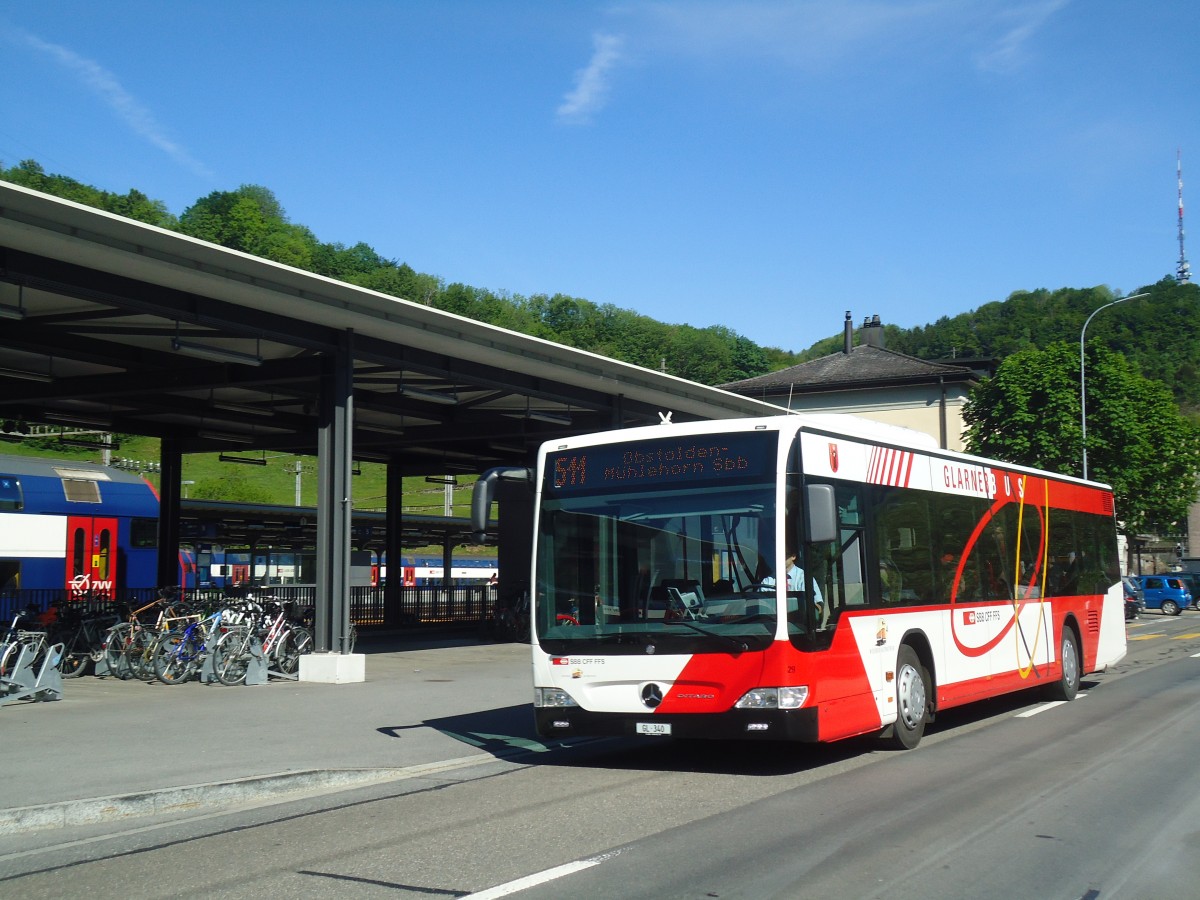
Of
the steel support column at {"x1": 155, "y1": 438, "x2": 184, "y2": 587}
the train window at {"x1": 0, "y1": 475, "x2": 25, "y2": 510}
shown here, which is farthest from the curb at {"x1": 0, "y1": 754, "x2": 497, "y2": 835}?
the train window at {"x1": 0, "y1": 475, "x2": 25, "y2": 510}

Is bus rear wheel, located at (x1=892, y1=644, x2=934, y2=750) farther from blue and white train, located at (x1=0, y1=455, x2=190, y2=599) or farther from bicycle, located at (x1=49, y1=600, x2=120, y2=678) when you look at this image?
blue and white train, located at (x1=0, y1=455, x2=190, y2=599)

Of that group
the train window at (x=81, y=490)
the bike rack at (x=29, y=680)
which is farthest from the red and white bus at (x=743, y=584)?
the train window at (x=81, y=490)

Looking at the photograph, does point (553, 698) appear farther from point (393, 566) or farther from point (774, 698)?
point (393, 566)

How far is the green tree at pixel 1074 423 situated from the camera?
43.0 m

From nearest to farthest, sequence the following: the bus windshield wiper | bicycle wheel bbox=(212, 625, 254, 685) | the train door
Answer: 1. the bus windshield wiper
2. bicycle wheel bbox=(212, 625, 254, 685)
3. the train door

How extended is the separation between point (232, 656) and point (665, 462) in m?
10.1

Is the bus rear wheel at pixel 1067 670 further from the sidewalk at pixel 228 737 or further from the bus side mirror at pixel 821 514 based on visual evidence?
the bus side mirror at pixel 821 514

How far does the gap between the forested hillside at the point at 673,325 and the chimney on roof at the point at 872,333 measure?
2740 cm

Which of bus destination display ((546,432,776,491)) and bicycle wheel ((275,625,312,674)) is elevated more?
bus destination display ((546,432,776,491))

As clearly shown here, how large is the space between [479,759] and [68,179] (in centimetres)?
8992

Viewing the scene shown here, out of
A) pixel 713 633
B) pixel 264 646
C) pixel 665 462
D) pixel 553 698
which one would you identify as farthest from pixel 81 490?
pixel 713 633

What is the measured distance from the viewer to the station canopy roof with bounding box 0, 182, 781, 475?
47.7 feet

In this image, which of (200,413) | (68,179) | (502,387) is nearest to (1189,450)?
(502,387)

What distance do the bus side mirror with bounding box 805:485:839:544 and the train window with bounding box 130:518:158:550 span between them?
22708 mm
